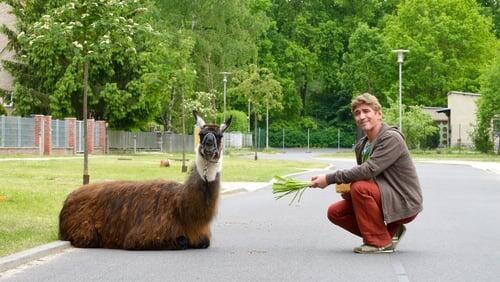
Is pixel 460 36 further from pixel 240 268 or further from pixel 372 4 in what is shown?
pixel 240 268

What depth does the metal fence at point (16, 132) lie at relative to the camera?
48.6 m

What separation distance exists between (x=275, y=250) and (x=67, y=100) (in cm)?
5321

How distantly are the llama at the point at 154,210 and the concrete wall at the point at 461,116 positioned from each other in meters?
73.0

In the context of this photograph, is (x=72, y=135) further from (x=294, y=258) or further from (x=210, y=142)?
(x=294, y=258)

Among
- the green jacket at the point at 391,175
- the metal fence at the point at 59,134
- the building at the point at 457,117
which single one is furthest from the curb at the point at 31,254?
the building at the point at 457,117

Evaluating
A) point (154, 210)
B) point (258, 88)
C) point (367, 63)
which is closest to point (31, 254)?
point (154, 210)

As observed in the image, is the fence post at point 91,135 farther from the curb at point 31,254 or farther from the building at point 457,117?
the curb at point 31,254

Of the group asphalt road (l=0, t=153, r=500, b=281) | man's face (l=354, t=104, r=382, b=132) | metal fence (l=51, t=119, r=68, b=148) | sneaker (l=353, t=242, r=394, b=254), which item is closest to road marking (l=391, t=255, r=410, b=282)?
asphalt road (l=0, t=153, r=500, b=281)

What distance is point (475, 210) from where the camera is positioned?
20.1 m

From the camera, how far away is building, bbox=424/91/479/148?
85000mm

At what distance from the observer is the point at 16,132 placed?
50.0 metres

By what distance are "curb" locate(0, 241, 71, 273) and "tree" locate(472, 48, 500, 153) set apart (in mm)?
61833

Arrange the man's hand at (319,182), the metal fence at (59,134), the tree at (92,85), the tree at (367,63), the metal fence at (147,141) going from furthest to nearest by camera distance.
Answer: the tree at (367,63), the metal fence at (147,141), the tree at (92,85), the metal fence at (59,134), the man's hand at (319,182)

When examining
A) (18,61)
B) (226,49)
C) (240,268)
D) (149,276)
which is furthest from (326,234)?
(226,49)
